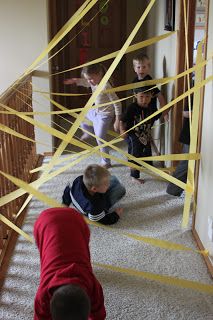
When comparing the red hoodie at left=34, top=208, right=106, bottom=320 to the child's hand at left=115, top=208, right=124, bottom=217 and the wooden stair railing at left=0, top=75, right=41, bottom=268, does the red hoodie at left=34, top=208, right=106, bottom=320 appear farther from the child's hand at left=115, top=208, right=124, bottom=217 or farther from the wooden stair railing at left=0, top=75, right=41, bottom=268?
the child's hand at left=115, top=208, right=124, bottom=217

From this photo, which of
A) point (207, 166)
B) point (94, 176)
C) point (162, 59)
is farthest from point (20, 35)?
point (207, 166)

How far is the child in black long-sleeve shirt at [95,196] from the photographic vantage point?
2.59m

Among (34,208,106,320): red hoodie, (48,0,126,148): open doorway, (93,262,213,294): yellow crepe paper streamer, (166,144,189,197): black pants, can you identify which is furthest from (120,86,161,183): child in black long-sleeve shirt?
(48,0,126,148): open doorway

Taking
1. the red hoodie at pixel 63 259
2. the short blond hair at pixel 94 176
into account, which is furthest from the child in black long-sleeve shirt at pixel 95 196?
the red hoodie at pixel 63 259

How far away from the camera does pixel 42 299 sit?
4.72 ft

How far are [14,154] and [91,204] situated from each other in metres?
0.82

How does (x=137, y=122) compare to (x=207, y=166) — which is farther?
(x=137, y=122)

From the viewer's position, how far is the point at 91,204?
269cm

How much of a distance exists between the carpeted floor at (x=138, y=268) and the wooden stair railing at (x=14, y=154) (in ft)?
0.36

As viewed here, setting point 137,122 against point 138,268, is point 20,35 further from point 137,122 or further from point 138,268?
point 138,268

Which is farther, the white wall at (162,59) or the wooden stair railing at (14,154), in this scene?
the white wall at (162,59)

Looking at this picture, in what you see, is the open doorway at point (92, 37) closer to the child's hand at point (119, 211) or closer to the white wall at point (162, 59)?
the white wall at point (162, 59)

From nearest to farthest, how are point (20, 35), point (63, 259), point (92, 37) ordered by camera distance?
point (63, 259) → point (20, 35) → point (92, 37)

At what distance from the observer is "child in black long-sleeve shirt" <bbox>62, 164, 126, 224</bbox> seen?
259cm
